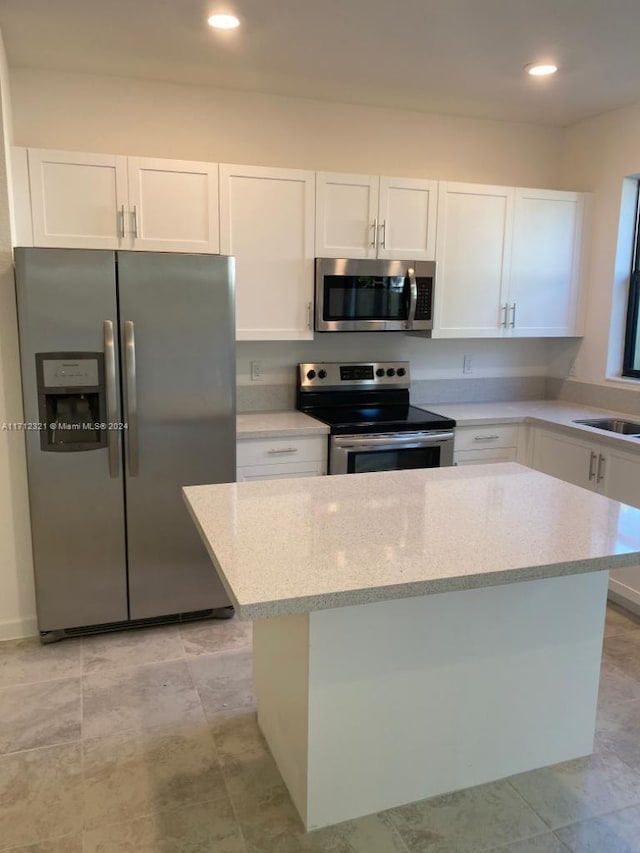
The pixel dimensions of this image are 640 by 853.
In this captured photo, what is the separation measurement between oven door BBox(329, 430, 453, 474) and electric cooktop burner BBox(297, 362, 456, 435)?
0.08 m

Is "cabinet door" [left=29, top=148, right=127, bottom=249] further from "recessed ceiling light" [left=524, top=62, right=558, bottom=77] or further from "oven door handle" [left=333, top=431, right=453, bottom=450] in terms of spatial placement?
"recessed ceiling light" [left=524, top=62, right=558, bottom=77]

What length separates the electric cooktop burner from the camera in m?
3.62

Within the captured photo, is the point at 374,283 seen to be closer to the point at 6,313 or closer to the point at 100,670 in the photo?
the point at 6,313

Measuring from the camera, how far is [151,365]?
9.39 feet

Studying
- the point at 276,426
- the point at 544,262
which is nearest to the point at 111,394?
the point at 276,426

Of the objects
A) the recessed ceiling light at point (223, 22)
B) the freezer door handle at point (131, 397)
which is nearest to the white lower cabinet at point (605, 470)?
the freezer door handle at point (131, 397)

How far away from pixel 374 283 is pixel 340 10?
1.37 m

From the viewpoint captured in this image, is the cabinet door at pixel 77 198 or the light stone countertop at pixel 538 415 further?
the light stone countertop at pixel 538 415

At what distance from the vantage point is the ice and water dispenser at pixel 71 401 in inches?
107

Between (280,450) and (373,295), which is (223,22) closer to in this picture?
(373,295)

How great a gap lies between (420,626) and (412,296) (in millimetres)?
2199

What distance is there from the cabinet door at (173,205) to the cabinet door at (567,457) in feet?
6.88

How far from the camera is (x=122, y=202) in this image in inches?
123

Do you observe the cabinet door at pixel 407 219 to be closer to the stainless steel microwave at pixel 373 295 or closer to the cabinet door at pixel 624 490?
the stainless steel microwave at pixel 373 295
